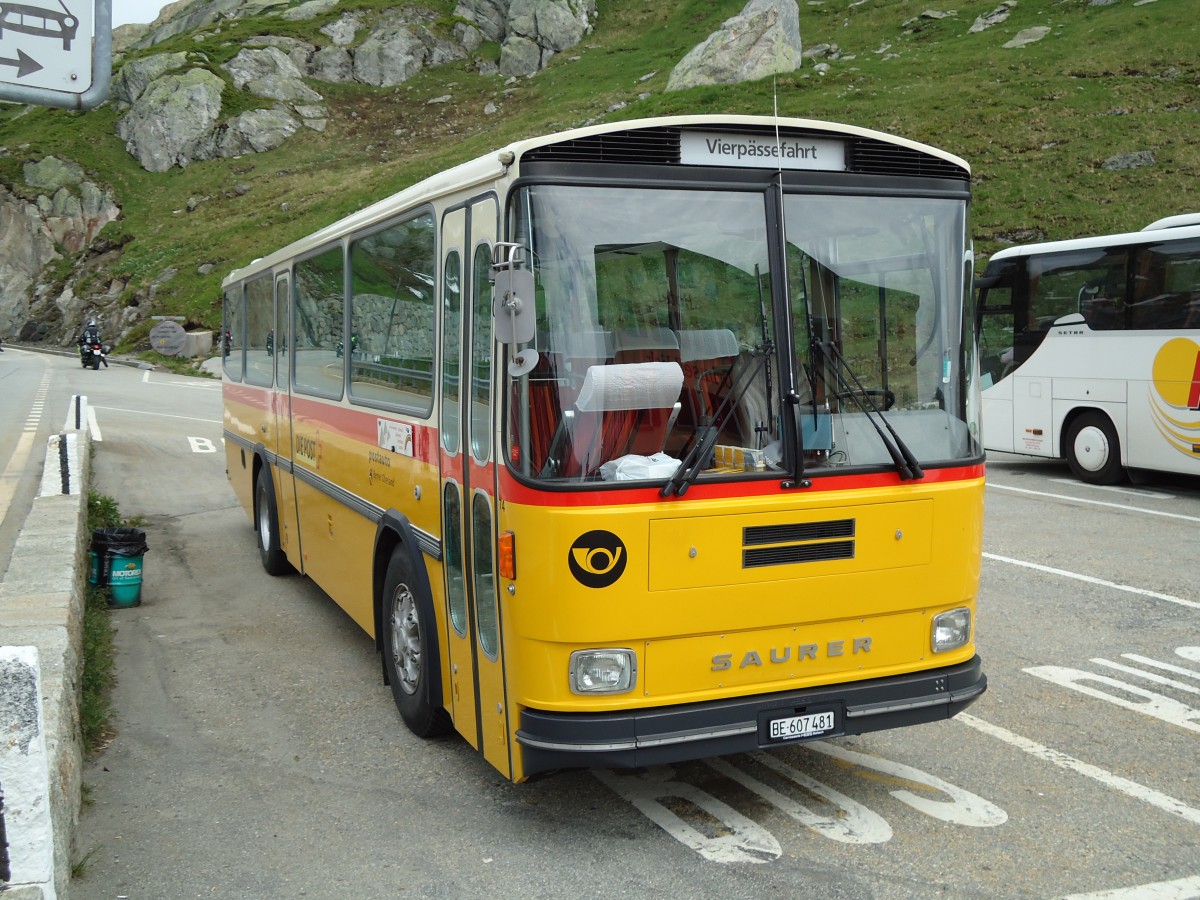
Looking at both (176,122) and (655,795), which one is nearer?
(655,795)

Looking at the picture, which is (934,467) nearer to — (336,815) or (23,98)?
(336,815)

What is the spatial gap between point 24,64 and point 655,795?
3.85 meters

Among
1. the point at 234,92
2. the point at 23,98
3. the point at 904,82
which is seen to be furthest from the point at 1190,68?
the point at 234,92

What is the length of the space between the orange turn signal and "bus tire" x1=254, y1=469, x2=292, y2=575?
223 inches

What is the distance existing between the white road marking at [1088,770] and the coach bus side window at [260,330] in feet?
21.0

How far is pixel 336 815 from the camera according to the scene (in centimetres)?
514

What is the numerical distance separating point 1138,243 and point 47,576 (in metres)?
13.0

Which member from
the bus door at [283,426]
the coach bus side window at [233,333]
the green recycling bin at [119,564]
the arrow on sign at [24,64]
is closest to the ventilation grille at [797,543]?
the arrow on sign at [24,64]

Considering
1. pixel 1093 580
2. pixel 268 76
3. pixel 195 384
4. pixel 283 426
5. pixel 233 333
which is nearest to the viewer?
pixel 1093 580

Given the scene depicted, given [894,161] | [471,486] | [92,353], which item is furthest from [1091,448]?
[92,353]

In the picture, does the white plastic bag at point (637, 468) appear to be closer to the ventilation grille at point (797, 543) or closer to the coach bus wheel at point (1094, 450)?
the ventilation grille at point (797, 543)

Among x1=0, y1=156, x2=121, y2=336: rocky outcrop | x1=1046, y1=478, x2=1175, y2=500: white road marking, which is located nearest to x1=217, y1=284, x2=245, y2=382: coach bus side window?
x1=1046, y1=478, x2=1175, y2=500: white road marking

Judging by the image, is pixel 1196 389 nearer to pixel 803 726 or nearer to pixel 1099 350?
pixel 1099 350

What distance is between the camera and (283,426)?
9.45 m
